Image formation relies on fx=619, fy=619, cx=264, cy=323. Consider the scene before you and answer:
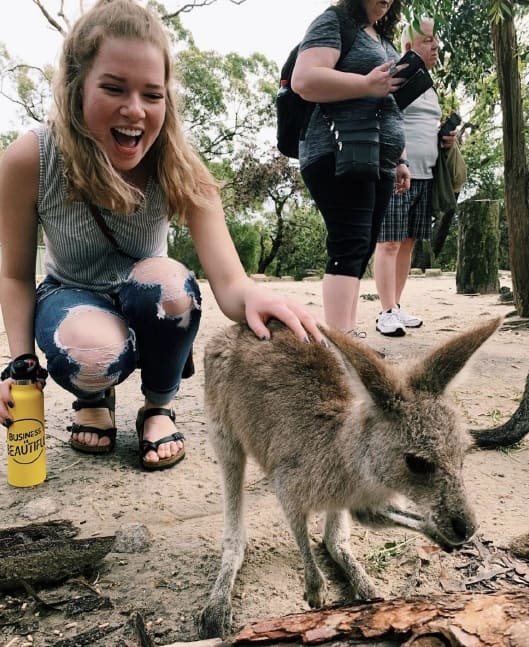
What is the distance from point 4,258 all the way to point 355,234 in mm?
1515

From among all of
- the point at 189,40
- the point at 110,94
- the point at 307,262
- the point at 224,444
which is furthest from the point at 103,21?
the point at 189,40

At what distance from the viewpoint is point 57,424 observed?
282 cm

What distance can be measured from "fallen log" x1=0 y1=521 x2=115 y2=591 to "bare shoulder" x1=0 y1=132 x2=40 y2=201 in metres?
1.19

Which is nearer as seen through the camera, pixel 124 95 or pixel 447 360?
pixel 447 360

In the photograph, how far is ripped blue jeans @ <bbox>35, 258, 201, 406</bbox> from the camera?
2227 mm

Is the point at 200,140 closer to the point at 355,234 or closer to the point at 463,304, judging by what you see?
the point at 463,304

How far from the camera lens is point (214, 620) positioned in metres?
1.42

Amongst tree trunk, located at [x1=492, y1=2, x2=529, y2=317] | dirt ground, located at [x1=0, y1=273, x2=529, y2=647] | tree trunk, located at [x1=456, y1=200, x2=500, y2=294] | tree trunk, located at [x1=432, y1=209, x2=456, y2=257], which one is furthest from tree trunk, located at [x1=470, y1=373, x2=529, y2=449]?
tree trunk, located at [x1=432, y1=209, x2=456, y2=257]

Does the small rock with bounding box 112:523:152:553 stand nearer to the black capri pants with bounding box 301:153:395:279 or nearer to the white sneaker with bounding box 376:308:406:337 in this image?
the black capri pants with bounding box 301:153:395:279

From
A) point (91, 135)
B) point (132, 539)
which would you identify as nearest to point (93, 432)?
point (132, 539)

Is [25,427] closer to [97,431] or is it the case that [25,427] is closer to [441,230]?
[97,431]

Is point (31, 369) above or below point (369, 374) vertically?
below

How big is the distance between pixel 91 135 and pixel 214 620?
1.53 metres

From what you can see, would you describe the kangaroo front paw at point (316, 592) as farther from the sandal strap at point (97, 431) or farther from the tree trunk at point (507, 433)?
the sandal strap at point (97, 431)
